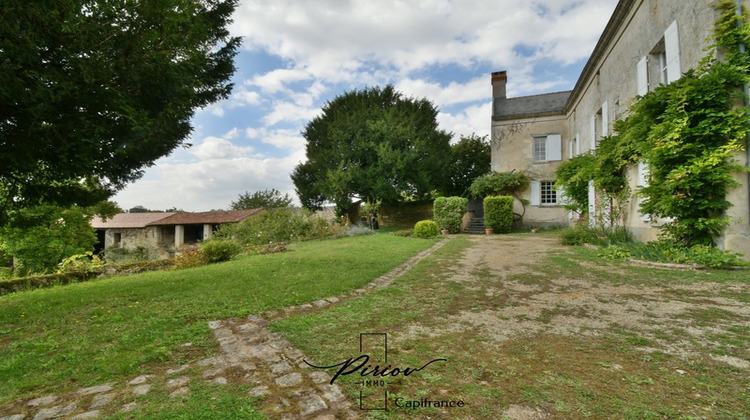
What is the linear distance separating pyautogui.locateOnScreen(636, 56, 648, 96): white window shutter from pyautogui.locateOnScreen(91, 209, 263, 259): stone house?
1996cm

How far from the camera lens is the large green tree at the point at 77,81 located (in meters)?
2.95

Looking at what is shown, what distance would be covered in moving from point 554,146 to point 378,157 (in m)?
9.16

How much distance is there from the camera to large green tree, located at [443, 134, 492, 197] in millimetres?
21422

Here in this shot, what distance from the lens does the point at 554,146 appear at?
16.0 metres

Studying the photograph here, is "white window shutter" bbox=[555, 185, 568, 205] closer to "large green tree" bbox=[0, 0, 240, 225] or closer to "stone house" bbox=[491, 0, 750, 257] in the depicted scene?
"stone house" bbox=[491, 0, 750, 257]

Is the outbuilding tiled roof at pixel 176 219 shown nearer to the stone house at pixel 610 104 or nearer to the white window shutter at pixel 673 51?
the stone house at pixel 610 104

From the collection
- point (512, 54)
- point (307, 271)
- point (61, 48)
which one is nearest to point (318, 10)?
point (61, 48)

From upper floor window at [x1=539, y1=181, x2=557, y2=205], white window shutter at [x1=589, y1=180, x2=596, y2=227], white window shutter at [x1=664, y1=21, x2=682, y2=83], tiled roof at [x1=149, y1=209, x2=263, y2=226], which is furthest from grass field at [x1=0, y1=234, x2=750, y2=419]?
tiled roof at [x1=149, y1=209, x2=263, y2=226]

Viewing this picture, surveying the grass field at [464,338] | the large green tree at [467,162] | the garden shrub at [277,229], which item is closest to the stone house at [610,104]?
the grass field at [464,338]

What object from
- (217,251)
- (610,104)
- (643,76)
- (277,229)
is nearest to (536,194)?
(610,104)

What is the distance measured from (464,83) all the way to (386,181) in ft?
20.2

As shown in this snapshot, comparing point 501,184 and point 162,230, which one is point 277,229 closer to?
point 501,184

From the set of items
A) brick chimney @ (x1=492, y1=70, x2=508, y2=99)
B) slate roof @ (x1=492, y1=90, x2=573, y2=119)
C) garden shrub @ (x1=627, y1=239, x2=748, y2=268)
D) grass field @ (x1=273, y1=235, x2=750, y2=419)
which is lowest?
grass field @ (x1=273, y1=235, x2=750, y2=419)

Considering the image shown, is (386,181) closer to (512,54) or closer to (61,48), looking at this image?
(512,54)
